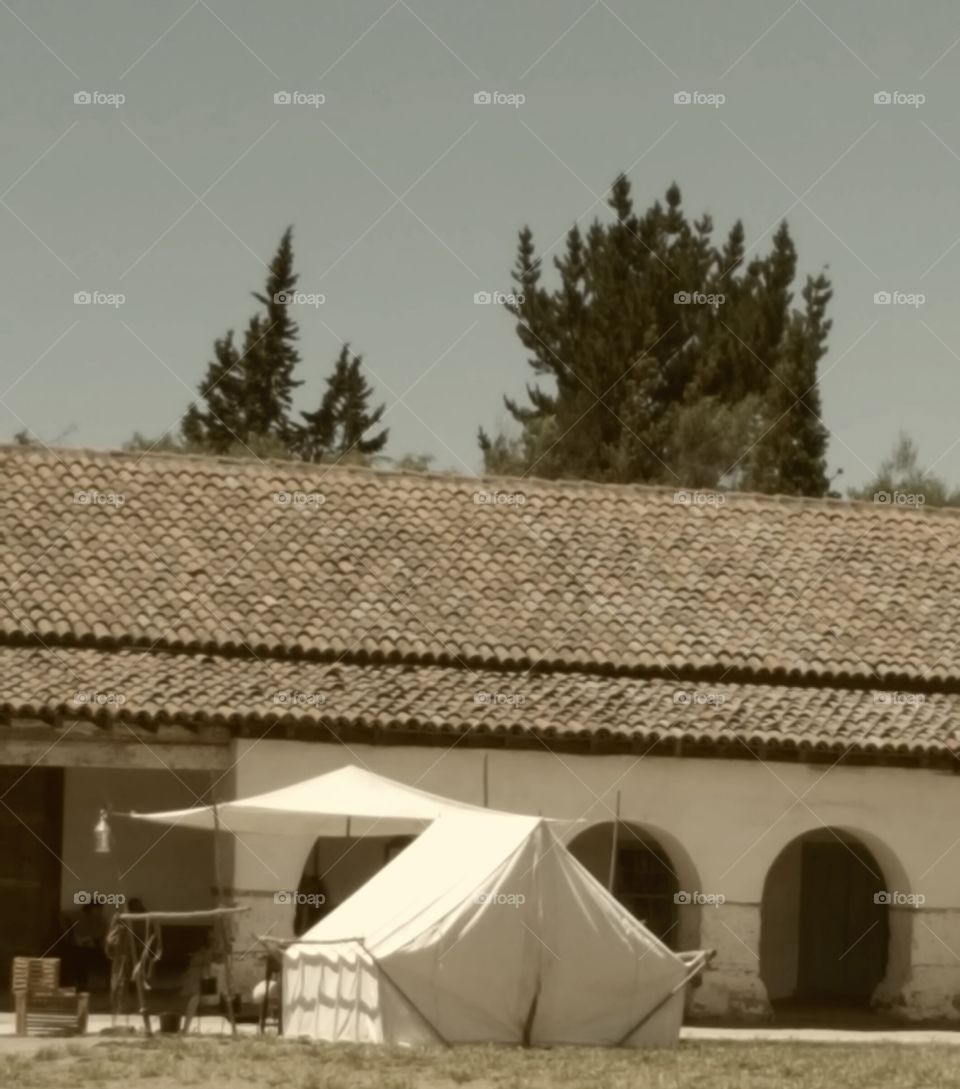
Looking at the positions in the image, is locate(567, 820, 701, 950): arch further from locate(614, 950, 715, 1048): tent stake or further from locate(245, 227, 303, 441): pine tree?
locate(245, 227, 303, 441): pine tree

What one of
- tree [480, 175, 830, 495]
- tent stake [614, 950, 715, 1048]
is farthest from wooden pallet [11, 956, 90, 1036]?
tree [480, 175, 830, 495]

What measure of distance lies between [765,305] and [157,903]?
25592mm

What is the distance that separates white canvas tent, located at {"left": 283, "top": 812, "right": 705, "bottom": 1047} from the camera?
1555cm

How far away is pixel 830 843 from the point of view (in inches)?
963

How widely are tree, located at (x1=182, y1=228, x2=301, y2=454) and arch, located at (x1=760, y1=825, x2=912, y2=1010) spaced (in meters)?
25.2

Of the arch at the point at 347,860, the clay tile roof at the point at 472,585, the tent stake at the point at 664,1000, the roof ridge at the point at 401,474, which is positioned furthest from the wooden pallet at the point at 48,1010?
the roof ridge at the point at 401,474

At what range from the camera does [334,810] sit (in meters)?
18.2

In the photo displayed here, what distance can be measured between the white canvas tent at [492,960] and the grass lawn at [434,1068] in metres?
0.61

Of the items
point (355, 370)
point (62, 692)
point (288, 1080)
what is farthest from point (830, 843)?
point (355, 370)

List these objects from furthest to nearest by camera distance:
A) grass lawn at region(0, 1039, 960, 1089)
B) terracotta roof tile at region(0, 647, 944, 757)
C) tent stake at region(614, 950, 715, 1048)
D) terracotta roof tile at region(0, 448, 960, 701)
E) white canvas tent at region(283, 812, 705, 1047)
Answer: terracotta roof tile at region(0, 448, 960, 701) → terracotta roof tile at region(0, 647, 944, 757) → tent stake at region(614, 950, 715, 1048) → white canvas tent at region(283, 812, 705, 1047) → grass lawn at region(0, 1039, 960, 1089)

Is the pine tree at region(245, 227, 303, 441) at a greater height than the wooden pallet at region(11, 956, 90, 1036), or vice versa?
the pine tree at region(245, 227, 303, 441)

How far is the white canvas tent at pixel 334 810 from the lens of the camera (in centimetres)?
1819

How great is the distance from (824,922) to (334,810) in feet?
27.4

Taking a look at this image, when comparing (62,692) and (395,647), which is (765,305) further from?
(62,692)
